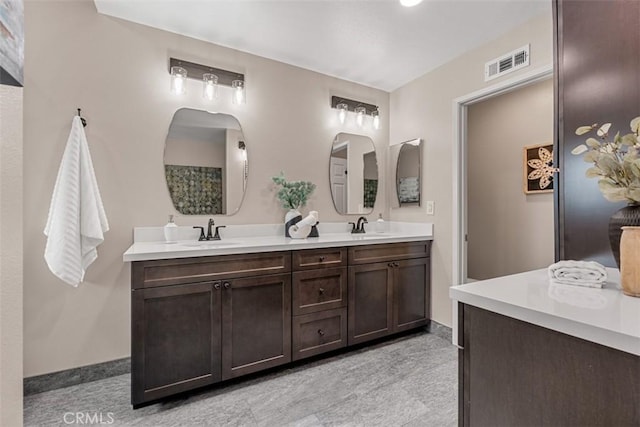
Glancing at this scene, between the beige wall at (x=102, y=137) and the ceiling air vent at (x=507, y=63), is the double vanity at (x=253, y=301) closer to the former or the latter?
the beige wall at (x=102, y=137)

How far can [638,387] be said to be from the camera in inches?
23.6

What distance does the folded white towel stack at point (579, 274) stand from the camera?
0.97m

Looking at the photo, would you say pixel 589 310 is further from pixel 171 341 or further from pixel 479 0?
pixel 479 0

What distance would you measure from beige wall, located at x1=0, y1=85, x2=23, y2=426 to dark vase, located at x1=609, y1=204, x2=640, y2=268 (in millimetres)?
1778

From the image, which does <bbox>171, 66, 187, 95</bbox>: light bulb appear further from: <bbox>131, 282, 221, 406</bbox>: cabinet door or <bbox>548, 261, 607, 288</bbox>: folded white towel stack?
<bbox>548, 261, 607, 288</bbox>: folded white towel stack

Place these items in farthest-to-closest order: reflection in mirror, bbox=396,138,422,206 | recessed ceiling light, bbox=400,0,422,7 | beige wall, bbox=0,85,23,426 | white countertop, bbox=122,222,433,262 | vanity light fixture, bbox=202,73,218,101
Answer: reflection in mirror, bbox=396,138,422,206
vanity light fixture, bbox=202,73,218,101
recessed ceiling light, bbox=400,0,422,7
white countertop, bbox=122,222,433,262
beige wall, bbox=0,85,23,426

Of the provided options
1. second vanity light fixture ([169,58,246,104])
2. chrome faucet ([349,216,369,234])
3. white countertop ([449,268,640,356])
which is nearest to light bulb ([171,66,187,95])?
second vanity light fixture ([169,58,246,104])

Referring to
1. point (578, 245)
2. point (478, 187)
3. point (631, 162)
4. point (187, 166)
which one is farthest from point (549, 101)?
point (187, 166)

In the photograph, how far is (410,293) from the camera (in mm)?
2809

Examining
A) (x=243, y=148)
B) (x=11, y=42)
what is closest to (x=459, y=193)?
(x=243, y=148)

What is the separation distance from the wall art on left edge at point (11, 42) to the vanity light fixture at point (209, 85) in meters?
1.80

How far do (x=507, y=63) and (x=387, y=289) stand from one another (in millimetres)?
2028

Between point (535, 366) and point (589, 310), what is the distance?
0.63ft

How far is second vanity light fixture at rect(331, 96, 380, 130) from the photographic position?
3.11 metres
